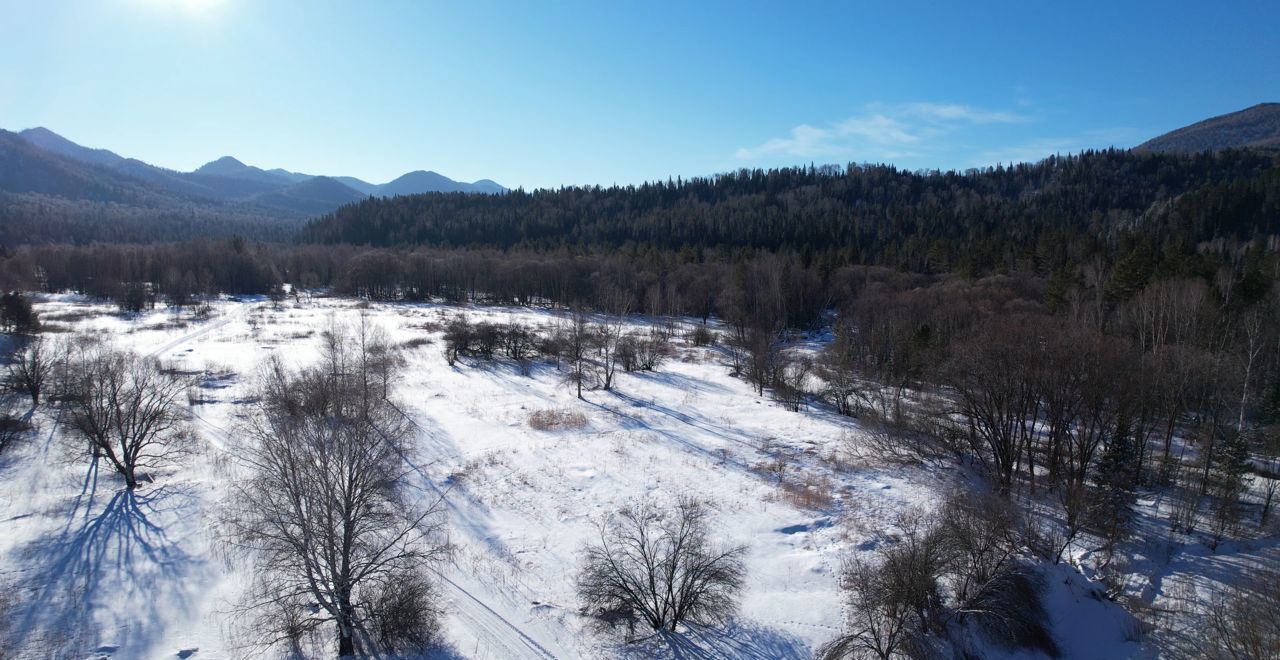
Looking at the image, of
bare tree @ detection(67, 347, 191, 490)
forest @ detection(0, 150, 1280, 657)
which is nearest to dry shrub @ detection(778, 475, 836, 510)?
forest @ detection(0, 150, 1280, 657)

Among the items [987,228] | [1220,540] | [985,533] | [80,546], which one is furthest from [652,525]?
[987,228]

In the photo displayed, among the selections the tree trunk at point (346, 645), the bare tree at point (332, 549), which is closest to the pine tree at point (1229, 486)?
the bare tree at point (332, 549)

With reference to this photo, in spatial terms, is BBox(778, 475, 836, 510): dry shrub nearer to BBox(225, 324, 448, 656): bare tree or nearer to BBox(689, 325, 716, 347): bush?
BBox(225, 324, 448, 656): bare tree

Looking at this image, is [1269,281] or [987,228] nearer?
[1269,281]

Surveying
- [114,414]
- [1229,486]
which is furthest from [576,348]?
[1229,486]

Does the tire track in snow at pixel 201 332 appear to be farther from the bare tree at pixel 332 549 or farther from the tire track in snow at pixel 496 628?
the tire track in snow at pixel 496 628

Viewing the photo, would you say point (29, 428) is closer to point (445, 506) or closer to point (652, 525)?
point (445, 506)

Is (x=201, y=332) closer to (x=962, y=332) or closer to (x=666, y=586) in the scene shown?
(x=666, y=586)
